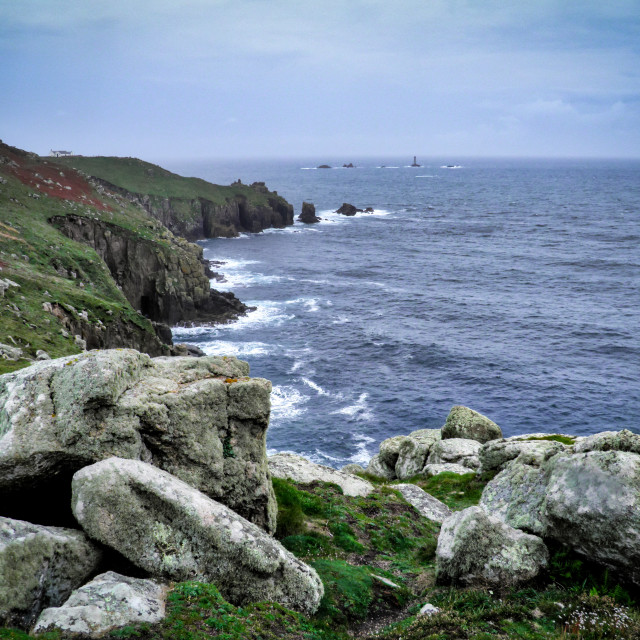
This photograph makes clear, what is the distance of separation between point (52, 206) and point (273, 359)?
154ft

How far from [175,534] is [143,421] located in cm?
380

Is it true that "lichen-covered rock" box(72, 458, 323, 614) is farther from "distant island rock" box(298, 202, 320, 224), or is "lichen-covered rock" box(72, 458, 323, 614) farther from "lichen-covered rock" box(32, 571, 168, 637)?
"distant island rock" box(298, 202, 320, 224)

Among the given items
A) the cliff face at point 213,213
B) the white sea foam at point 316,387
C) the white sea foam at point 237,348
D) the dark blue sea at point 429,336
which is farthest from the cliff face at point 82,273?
the cliff face at point 213,213

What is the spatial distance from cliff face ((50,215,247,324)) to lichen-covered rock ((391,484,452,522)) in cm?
6503

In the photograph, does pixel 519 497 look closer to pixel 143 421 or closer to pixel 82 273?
pixel 143 421

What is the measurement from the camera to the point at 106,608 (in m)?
11.8

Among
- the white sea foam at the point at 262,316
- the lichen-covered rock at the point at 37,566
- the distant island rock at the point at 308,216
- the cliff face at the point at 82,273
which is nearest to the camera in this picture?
the lichen-covered rock at the point at 37,566

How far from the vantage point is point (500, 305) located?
9988 centimetres

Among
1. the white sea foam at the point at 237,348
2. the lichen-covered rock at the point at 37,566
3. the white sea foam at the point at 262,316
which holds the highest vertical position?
the lichen-covered rock at the point at 37,566

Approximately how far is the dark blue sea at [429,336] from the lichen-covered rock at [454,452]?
15000 mm

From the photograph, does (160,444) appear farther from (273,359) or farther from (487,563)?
(273,359)

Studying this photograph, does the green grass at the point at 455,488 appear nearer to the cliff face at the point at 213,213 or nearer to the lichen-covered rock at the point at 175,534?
the lichen-covered rock at the point at 175,534

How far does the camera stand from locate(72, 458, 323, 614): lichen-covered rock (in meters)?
13.8

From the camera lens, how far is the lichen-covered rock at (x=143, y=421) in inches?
590
